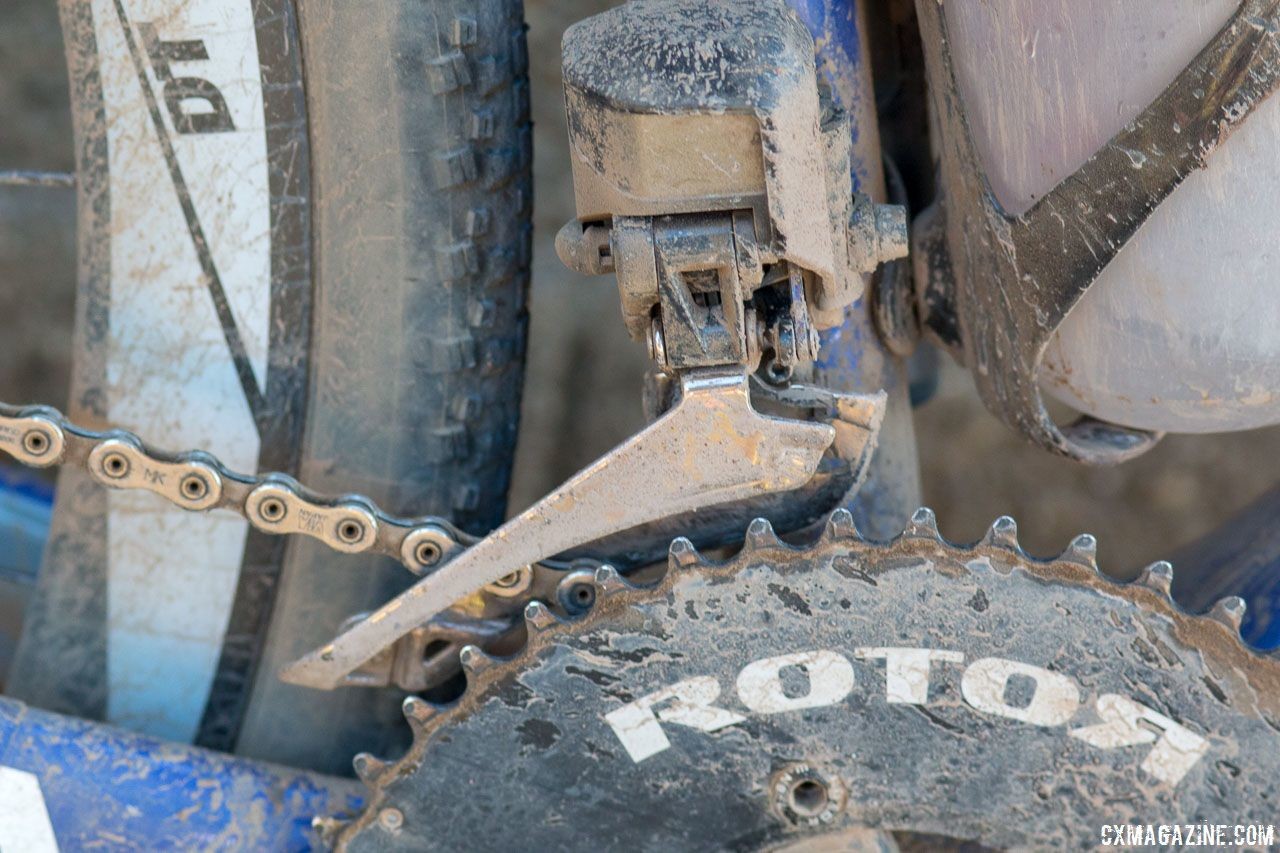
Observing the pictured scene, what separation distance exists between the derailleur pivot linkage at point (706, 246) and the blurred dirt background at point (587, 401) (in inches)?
27.5

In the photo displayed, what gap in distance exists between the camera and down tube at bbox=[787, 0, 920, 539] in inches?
35.6

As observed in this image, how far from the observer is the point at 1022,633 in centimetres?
82

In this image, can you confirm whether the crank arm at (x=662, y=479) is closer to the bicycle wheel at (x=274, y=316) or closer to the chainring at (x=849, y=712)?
the chainring at (x=849, y=712)

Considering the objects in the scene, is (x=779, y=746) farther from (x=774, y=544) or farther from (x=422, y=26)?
(x=422, y=26)

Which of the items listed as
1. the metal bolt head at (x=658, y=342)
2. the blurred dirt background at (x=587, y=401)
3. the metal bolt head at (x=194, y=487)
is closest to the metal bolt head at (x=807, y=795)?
the metal bolt head at (x=658, y=342)

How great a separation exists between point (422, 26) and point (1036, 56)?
0.39 metres

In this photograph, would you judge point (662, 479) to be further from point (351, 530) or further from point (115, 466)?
point (115, 466)

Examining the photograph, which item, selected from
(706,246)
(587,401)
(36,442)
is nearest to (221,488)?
(36,442)

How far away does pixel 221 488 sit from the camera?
0.89 m

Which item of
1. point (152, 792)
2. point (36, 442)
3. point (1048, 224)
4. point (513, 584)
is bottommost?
point (152, 792)

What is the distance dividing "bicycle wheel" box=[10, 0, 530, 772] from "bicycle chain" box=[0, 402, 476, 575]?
90mm

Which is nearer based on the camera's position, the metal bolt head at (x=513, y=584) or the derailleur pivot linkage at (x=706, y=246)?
the derailleur pivot linkage at (x=706, y=246)

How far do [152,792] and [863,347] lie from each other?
23.4 inches

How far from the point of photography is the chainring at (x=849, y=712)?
0.82 meters
